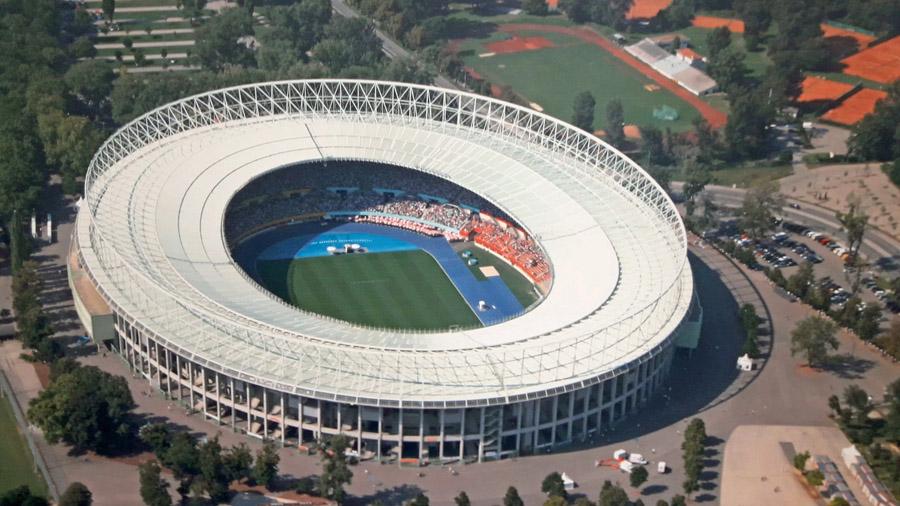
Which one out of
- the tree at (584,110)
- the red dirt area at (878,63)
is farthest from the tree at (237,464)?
the red dirt area at (878,63)

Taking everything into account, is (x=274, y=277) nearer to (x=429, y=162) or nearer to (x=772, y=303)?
(x=429, y=162)

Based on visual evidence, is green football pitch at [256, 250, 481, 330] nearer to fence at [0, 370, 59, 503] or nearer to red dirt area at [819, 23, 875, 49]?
fence at [0, 370, 59, 503]

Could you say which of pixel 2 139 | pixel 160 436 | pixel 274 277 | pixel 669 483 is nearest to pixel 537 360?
pixel 669 483

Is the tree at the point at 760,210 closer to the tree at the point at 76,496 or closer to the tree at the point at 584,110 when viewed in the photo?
the tree at the point at 584,110

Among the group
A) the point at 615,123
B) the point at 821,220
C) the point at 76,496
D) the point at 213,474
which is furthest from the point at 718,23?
the point at 76,496

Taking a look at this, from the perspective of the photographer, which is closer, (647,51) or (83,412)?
(83,412)

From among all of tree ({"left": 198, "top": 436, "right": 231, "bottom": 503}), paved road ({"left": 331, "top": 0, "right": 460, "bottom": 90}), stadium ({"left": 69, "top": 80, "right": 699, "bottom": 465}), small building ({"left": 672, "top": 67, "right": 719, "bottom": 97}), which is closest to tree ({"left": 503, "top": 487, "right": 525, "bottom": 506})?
stadium ({"left": 69, "top": 80, "right": 699, "bottom": 465})

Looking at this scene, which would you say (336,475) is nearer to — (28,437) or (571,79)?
(28,437)
